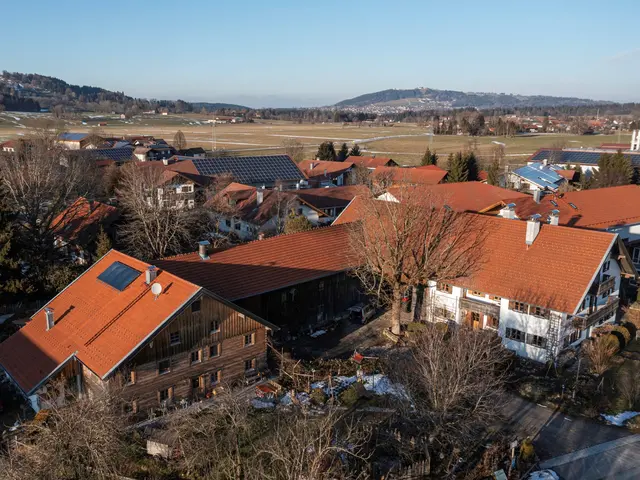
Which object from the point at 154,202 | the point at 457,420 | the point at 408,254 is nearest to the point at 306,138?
the point at 154,202

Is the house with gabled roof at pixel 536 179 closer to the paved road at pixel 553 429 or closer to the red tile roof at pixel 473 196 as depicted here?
the red tile roof at pixel 473 196

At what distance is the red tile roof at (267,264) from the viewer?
29828mm

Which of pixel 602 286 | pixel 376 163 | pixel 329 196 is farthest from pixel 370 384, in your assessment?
→ pixel 376 163

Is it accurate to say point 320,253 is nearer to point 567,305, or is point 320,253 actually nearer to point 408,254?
point 408,254

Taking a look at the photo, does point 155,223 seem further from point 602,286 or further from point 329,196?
point 602,286

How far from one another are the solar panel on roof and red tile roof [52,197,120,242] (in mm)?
19458

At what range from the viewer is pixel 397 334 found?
3200 cm

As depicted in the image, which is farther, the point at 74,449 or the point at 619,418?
the point at 619,418

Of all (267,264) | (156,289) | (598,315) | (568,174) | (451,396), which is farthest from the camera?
(568,174)

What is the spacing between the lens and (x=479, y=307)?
3112 cm

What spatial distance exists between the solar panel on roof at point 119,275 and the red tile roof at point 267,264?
2149 millimetres

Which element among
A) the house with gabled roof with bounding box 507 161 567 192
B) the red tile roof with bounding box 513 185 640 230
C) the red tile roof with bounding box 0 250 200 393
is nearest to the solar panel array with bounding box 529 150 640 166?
the house with gabled roof with bounding box 507 161 567 192

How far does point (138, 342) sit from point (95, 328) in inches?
133

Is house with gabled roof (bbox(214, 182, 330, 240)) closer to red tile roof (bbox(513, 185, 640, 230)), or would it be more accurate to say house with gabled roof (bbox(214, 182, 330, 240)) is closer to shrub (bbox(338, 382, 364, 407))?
red tile roof (bbox(513, 185, 640, 230))
